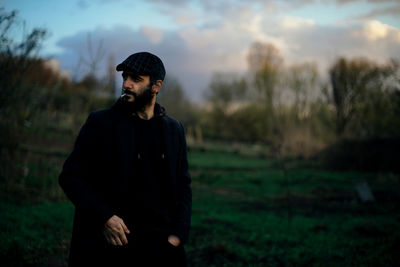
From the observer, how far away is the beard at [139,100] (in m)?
2.23

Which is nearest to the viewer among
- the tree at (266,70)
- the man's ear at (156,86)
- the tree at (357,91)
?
→ the man's ear at (156,86)

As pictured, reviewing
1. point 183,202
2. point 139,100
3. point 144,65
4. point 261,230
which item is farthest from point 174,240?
point 261,230

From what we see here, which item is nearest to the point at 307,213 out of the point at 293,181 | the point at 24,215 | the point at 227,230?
the point at 227,230

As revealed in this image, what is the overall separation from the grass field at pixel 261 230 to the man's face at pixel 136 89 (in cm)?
303

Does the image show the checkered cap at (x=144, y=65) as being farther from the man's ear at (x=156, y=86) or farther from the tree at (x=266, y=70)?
the tree at (x=266, y=70)

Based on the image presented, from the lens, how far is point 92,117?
214cm

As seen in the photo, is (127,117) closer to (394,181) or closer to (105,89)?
(105,89)

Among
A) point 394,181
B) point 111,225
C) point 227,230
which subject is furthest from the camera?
point 394,181

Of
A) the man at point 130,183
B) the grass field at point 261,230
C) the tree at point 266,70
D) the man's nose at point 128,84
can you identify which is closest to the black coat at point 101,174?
the man at point 130,183

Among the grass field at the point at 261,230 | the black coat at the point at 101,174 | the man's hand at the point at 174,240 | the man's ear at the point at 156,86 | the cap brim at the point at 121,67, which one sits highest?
the cap brim at the point at 121,67

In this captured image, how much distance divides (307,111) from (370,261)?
917 inches

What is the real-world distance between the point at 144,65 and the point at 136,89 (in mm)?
182

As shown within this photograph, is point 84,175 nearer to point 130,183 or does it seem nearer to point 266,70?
point 130,183

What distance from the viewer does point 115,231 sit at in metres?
1.93
